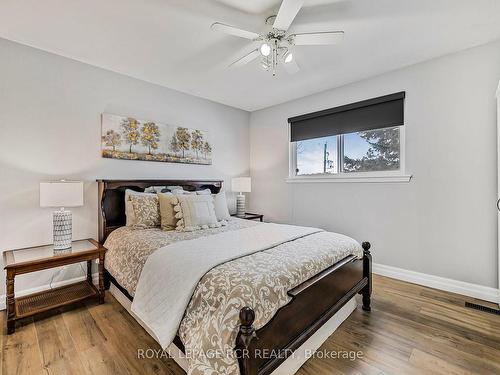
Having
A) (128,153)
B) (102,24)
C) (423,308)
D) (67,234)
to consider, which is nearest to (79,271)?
(67,234)

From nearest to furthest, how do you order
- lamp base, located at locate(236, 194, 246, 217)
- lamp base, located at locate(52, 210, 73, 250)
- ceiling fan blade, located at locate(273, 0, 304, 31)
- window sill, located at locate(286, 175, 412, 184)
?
ceiling fan blade, located at locate(273, 0, 304, 31) → lamp base, located at locate(52, 210, 73, 250) → window sill, located at locate(286, 175, 412, 184) → lamp base, located at locate(236, 194, 246, 217)

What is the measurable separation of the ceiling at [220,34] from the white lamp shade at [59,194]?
1.41 metres

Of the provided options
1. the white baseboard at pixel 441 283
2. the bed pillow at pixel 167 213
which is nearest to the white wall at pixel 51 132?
the bed pillow at pixel 167 213

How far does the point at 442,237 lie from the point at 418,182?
25.6 inches

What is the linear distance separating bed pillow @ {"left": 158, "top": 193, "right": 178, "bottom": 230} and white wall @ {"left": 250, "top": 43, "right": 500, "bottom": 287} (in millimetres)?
2248

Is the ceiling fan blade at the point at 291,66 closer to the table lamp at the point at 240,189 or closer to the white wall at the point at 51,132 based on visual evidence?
the white wall at the point at 51,132

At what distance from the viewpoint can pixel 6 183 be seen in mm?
2381

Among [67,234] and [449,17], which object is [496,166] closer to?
[449,17]

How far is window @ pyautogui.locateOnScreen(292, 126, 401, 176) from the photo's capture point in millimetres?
3176

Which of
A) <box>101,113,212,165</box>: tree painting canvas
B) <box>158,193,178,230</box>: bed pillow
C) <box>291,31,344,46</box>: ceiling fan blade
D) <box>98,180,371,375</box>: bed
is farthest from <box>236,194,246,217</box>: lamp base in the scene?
<box>291,31,344,46</box>: ceiling fan blade

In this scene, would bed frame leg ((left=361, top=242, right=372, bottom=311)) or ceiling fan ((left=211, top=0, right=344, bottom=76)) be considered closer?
ceiling fan ((left=211, top=0, right=344, bottom=76))

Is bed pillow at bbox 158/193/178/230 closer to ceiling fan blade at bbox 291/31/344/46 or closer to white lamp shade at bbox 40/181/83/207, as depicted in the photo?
white lamp shade at bbox 40/181/83/207

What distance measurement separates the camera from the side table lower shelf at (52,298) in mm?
2159

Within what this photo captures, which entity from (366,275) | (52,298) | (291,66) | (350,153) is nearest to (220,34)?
(291,66)
